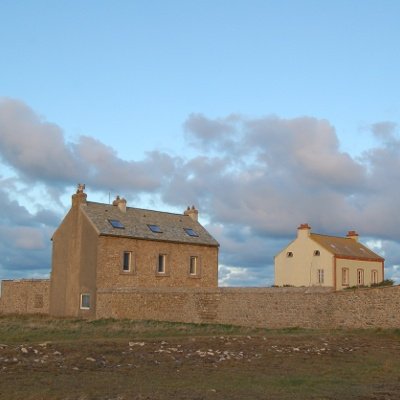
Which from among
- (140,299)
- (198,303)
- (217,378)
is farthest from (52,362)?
(140,299)

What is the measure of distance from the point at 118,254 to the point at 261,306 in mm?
14729

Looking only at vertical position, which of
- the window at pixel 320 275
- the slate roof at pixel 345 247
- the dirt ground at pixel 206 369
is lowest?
the dirt ground at pixel 206 369

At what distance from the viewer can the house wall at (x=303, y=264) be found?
55.6 m

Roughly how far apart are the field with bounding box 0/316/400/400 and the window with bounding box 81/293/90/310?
55.0 feet

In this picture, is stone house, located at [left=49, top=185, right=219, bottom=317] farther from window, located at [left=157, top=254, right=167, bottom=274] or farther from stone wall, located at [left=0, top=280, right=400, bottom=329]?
stone wall, located at [left=0, top=280, right=400, bottom=329]

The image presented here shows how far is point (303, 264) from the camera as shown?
190 ft

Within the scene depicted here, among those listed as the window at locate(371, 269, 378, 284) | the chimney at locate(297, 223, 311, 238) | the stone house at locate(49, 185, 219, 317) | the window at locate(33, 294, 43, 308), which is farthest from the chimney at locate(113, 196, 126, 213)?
the window at locate(371, 269, 378, 284)

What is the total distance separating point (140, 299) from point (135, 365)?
22.3 m

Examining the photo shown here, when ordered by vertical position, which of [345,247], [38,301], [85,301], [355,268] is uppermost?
[345,247]

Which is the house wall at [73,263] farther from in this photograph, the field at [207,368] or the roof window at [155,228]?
the field at [207,368]

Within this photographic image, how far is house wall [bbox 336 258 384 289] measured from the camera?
55.6 metres

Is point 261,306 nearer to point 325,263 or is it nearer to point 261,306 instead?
point 261,306

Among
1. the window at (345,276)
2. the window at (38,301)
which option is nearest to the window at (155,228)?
the window at (38,301)

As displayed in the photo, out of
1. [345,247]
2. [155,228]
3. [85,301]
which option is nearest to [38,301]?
[85,301]
